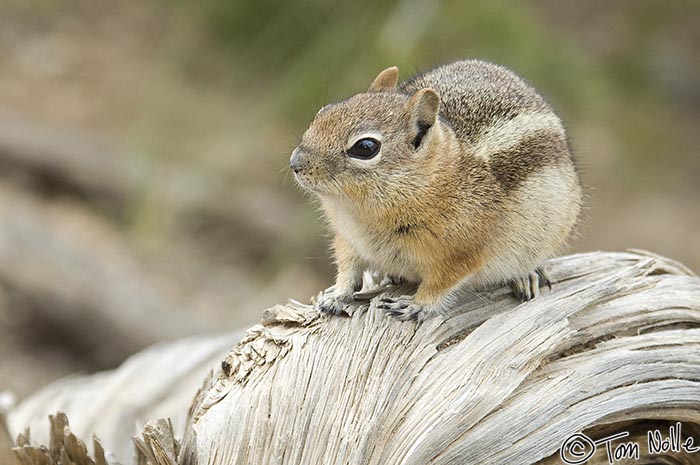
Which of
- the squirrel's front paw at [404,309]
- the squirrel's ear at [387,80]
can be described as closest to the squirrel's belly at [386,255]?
the squirrel's front paw at [404,309]

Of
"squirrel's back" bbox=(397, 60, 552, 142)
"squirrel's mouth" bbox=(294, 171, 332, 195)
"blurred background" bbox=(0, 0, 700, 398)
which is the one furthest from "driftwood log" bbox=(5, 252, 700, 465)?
"blurred background" bbox=(0, 0, 700, 398)

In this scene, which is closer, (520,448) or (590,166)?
(520,448)

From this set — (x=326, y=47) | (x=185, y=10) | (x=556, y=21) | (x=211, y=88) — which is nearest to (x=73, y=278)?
(x=326, y=47)

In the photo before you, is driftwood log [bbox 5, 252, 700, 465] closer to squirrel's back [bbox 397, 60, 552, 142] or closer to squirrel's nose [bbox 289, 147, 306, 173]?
squirrel's nose [bbox 289, 147, 306, 173]

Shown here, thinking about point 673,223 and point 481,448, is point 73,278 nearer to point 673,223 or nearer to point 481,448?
point 481,448

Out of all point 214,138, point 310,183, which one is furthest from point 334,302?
point 214,138
